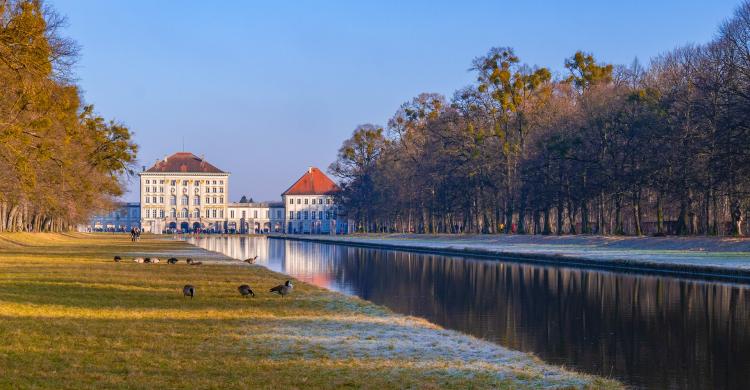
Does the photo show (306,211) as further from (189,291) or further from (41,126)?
(189,291)

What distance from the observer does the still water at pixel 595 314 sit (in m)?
14.4

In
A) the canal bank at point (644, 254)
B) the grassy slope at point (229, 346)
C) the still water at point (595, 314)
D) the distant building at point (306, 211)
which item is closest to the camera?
the grassy slope at point (229, 346)

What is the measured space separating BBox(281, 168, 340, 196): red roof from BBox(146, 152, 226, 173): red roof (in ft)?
54.7

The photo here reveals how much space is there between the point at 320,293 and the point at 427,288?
6347 millimetres

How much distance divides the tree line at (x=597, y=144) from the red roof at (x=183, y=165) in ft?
315

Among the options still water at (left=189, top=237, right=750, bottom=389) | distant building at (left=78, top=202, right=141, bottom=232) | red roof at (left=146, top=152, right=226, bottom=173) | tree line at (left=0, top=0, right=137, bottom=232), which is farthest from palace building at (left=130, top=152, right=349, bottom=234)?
still water at (left=189, top=237, right=750, bottom=389)

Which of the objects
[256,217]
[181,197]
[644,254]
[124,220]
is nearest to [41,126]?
[644,254]

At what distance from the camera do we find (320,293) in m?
25.2

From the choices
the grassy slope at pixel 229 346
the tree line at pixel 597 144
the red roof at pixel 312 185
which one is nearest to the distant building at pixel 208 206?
the red roof at pixel 312 185

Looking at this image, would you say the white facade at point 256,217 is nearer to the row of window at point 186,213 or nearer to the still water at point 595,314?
the row of window at point 186,213

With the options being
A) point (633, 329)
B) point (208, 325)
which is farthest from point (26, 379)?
point (633, 329)

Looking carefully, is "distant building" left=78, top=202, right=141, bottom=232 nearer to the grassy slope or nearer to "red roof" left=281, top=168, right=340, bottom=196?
"red roof" left=281, top=168, right=340, bottom=196

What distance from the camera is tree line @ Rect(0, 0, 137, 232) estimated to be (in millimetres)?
21047

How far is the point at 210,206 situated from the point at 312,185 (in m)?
22.4
